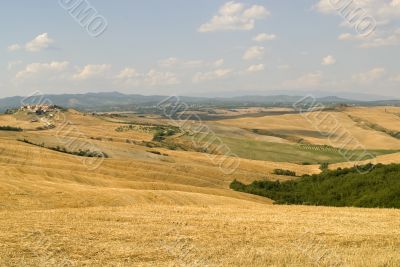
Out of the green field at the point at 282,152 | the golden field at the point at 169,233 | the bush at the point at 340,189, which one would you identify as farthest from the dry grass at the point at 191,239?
the green field at the point at 282,152

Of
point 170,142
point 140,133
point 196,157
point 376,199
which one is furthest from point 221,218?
point 140,133

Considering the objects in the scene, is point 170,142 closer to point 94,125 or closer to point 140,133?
point 140,133

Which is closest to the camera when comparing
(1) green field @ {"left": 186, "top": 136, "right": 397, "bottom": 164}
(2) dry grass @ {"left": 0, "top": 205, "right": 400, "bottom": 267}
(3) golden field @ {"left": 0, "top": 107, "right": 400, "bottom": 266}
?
(2) dry grass @ {"left": 0, "top": 205, "right": 400, "bottom": 267}

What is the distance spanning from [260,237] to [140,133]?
146 m

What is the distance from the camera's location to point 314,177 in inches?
3196

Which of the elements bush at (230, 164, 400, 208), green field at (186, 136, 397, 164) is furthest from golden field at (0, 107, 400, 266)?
green field at (186, 136, 397, 164)

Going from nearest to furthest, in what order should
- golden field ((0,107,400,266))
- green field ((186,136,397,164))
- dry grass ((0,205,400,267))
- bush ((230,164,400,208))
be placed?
dry grass ((0,205,400,267)) < golden field ((0,107,400,266)) < bush ((230,164,400,208)) < green field ((186,136,397,164))

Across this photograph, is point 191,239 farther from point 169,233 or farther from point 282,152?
point 282,152

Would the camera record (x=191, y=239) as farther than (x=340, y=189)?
No

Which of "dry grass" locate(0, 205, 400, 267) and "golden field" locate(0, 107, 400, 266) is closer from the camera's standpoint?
"dry grass" locate(0, 205, 400, 267)

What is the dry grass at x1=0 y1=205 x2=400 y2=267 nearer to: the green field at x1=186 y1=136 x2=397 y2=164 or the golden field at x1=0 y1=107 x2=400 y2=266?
the golden field at x1=0 y1=107 x2=400 y2=266

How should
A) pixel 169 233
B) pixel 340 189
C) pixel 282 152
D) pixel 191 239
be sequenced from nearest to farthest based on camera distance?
pixel 191 239 → pixel 169 233 → pixel 340 189 → pixel 282 152

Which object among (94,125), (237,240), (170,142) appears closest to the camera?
(237,240)

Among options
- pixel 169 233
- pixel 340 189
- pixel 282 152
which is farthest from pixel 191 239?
pixel 282 152
